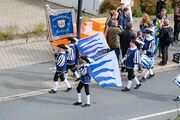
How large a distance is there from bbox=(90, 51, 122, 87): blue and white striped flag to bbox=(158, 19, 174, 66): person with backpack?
3.53m

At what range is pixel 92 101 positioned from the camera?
50.4 ft

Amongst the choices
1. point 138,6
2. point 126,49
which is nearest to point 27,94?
point 126,49

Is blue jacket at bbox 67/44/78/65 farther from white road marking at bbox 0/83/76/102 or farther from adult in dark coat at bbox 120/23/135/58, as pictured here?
adult in dark coat at bbox 120/23/135/58

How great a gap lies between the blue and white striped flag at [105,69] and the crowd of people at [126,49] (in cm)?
21

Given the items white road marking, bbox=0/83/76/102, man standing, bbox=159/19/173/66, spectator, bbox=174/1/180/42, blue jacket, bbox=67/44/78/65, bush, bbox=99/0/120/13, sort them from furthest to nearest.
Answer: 1. bush, bbox=99/0/120/13
2. spectator, bbox=174/1/180/42
3. man standing, bbox=159/19/173/66
4. blue jacket, bbox=67/44/78/65
5. white road marking, bbox=0/83/76/102

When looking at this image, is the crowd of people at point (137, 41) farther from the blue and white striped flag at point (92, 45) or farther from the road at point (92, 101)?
the blue and white striped flag at point (92, 45)

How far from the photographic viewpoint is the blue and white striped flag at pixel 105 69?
1480cm

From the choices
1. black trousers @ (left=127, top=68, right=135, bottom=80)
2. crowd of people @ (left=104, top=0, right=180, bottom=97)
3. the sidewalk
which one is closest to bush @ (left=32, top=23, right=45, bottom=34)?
the sidewalk

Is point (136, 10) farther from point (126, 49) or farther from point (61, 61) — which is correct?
point (61, 61)

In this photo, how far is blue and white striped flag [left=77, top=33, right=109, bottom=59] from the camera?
16016mm

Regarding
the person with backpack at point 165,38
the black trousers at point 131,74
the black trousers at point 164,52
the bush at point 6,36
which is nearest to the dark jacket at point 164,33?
the person with backpack at point 165,38

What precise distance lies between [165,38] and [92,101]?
3.88 metres

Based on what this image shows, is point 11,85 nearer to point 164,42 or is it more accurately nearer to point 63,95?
point 63,95

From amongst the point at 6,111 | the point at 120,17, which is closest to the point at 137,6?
the point at 120,17
